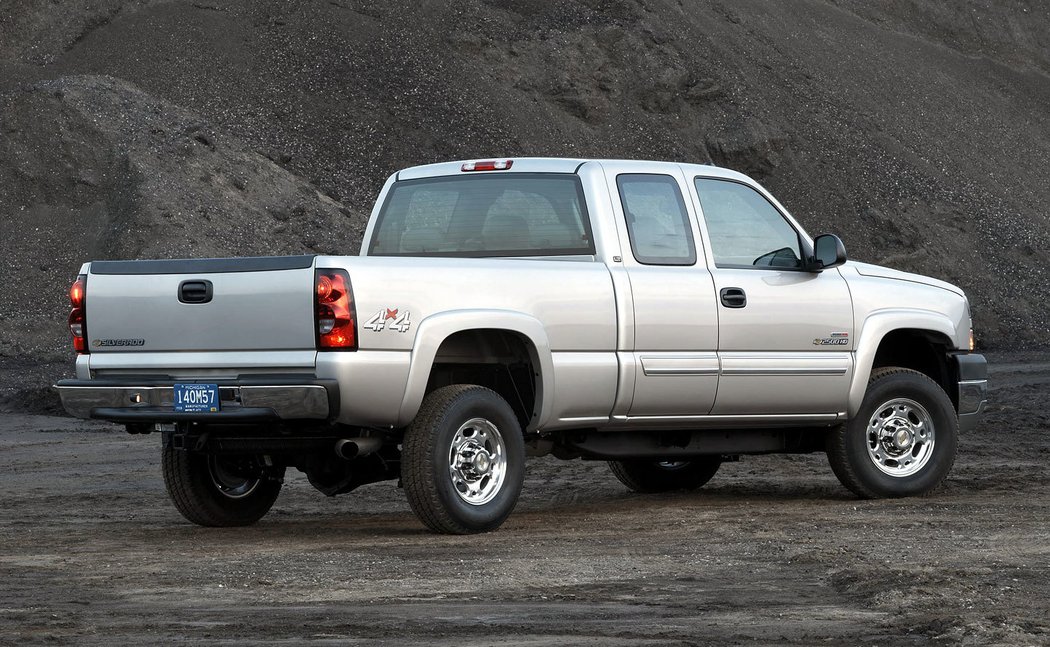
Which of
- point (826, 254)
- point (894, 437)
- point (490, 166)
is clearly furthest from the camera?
point (894, 437)

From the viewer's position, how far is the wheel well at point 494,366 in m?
9.29

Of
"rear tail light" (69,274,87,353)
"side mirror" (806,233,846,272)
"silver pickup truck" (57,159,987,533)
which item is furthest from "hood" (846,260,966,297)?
"rear tail light" (69,274,87,353)

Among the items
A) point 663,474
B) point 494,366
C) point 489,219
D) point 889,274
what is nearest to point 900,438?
point 889,274

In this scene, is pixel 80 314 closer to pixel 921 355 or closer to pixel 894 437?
pixel 894 437

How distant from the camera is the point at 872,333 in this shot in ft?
35.1

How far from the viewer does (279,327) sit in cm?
845

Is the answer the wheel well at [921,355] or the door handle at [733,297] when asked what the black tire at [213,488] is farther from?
the wheel well at [921,355]

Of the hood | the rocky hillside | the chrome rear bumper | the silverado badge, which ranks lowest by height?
the chrome rear bumper

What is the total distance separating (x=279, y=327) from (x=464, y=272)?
1027mm

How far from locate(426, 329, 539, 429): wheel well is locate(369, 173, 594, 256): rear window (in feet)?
2.11

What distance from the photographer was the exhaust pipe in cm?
875

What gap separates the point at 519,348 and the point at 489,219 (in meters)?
0.91

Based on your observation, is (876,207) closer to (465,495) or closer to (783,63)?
(783,63)

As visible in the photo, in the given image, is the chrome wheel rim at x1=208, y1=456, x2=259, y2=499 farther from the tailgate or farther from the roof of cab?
the roof of cab
